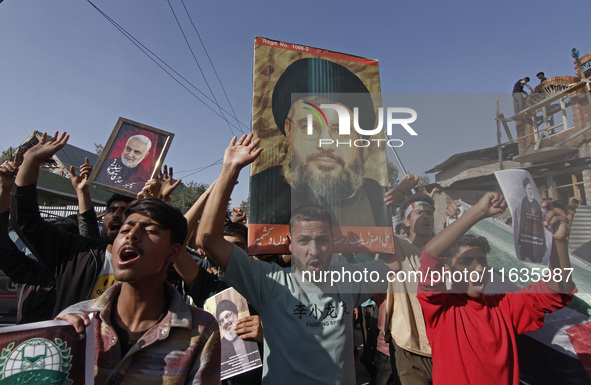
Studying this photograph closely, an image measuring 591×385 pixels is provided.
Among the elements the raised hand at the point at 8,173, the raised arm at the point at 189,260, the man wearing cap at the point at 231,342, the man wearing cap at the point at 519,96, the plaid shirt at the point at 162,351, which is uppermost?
the man wearing cap at the point at 519,96

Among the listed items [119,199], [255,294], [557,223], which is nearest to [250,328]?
[255,294]

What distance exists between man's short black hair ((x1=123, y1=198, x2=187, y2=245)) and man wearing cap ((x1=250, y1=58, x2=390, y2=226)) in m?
0.76

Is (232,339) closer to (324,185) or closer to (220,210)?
(220,210)

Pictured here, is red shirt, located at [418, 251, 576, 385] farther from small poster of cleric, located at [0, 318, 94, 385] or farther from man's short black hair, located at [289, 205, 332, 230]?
small poster of cleric, located at [0, 318, 94, 385]

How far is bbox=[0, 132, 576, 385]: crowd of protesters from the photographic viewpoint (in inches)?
52.9

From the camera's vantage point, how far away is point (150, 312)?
1420 mm

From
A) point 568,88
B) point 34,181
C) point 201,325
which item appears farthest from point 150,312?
point 568,88

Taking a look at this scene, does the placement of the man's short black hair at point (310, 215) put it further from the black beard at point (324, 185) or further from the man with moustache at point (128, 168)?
the man with moustache at point (128, 168)

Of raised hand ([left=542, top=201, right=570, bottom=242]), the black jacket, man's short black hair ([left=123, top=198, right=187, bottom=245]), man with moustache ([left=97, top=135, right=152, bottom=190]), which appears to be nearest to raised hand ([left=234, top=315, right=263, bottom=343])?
man's short black hair ([left=123, top=198, right=187, bottom=245])

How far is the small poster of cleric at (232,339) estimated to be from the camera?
6.63ft

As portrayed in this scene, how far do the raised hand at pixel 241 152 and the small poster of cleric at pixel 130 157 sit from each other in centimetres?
123

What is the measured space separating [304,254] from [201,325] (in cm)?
74

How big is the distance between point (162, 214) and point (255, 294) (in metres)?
0.68

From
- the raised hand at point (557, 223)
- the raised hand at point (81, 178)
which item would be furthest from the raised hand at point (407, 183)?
Answer: the raised hand at point (81, 178)
